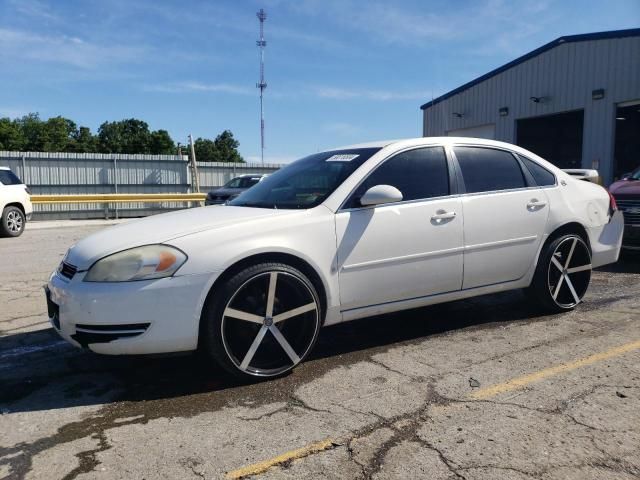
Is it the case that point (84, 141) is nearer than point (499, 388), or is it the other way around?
point (499, 388)

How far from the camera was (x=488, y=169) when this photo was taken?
4.34 m

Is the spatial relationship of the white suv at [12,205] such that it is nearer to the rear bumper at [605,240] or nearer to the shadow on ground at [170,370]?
the shadow on ground at [170,370]

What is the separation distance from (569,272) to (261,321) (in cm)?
296

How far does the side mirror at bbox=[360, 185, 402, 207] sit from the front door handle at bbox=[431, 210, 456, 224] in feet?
1.49

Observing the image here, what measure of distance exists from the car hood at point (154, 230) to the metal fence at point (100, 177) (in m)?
15.9

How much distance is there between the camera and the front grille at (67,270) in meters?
3.15

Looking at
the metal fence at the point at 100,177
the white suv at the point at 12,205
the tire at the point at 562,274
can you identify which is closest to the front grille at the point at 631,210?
the tire at the point at 562,274

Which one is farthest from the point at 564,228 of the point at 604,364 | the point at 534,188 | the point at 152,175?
the point at 152,175

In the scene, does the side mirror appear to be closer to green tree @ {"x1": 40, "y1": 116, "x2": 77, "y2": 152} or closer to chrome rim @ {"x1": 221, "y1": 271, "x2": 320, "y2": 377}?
chrome rim @ {"x1": 221, "y1": 271, "x2": 320, "y2": 377}

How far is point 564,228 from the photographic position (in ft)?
15.3

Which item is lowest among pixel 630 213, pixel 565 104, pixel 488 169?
pixel 630 213

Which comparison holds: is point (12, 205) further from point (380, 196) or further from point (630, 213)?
point (630, 213)

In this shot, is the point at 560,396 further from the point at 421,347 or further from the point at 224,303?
the point at 224,303

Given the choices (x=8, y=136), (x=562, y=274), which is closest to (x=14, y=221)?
(x=562, y=274)
